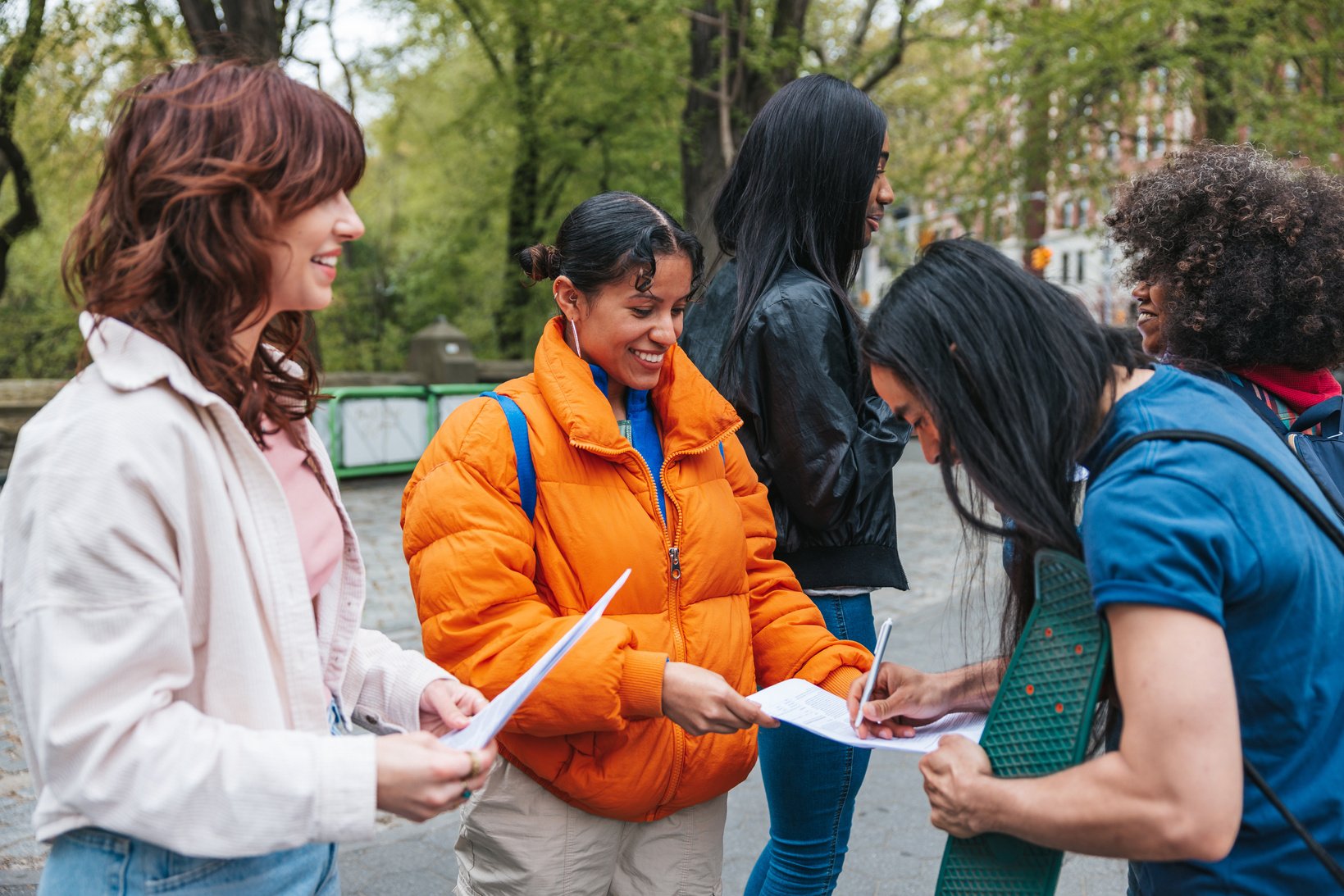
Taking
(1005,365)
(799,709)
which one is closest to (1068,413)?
(1005,365)

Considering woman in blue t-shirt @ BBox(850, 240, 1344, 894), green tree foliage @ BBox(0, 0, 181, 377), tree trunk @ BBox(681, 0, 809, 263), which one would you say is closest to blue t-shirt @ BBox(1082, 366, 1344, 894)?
woman in blue t-shirt @ BBox(850, 240, 1344, 894)

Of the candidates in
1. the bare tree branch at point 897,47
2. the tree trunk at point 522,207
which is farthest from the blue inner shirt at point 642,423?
the tree trunk at point 522,207

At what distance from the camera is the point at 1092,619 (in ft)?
4.76

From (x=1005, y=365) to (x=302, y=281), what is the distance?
918 mm

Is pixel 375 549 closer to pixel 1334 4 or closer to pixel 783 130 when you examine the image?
pixel 783 130

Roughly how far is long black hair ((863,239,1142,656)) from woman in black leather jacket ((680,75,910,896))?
34.0 inches

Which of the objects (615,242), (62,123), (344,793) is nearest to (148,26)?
(62,123)

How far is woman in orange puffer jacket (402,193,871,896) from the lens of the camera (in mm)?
1987

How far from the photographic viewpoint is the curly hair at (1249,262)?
2.45 meters

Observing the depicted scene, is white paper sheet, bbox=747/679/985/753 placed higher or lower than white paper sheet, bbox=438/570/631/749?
lower

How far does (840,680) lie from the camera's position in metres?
2.33

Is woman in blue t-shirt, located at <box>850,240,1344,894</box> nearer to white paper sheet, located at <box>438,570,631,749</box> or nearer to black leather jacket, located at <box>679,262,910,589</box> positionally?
white paper sheet, located at <box>438,570,631,749</box>

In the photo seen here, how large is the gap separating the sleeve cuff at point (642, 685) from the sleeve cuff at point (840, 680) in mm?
460

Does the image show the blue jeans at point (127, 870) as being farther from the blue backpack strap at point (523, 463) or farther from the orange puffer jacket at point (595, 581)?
the blue backpack strap at point (523, 463)
